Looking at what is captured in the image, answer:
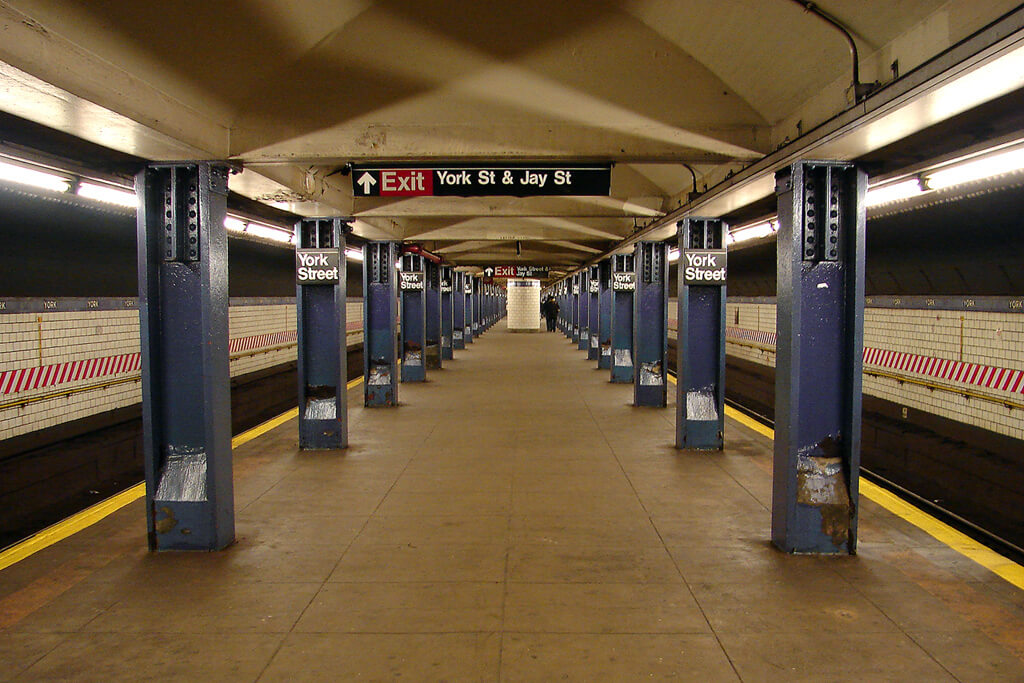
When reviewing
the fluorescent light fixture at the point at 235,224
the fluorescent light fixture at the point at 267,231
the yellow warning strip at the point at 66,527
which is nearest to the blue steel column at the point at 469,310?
the fluorescent light fixture at the point at 267,231

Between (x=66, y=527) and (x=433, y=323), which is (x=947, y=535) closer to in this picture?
(x=66, y=527)

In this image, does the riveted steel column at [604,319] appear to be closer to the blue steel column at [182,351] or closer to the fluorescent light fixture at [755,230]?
the fluorescent light fixture at [755,230]

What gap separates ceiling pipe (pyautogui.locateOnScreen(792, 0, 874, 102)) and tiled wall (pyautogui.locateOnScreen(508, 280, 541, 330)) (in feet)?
118

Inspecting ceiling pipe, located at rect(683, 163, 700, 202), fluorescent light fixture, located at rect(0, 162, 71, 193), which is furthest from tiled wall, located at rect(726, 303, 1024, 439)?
fluorescent light fixture, located at rect(0, 162, 71, 193)

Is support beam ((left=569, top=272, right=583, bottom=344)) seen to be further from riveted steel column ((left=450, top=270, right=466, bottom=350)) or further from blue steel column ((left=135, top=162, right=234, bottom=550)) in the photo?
blue steel column ((left=135, top=162, right=234, bottom=550))

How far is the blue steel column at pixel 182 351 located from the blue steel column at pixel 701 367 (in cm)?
614

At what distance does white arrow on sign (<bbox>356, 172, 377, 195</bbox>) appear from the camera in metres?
5.93

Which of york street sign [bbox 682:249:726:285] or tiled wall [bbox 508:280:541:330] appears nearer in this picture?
york street sign [bbox 682:249:726:285]

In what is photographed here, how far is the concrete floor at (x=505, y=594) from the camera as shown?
152 inches

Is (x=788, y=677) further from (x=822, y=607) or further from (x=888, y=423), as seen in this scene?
(x=888, y=423)

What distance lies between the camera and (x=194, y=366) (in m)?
5.75

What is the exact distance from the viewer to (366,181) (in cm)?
594

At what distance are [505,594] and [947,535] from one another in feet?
13.7

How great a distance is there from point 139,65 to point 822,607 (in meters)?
5.96
